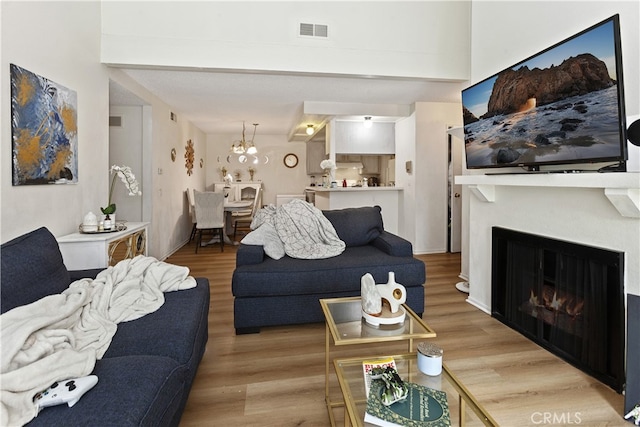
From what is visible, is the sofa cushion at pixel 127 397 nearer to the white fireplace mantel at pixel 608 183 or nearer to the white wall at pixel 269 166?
the white fireplace mantel at pixel 608 183

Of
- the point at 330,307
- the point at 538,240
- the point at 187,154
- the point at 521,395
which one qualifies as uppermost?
the point at 187,154

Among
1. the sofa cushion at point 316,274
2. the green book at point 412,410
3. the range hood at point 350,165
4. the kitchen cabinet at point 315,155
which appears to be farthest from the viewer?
the kitchen cabinet at point 315,155

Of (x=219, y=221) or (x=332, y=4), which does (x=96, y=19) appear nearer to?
(x=332, y=4)

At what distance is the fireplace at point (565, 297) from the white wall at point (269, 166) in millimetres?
6419

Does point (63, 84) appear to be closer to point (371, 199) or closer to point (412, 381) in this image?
point (412, 381)

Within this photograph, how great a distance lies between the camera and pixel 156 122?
442cm

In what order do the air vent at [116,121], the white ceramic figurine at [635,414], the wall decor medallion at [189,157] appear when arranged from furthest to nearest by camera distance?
the wall decor medallion at [189,157], the air vent at [116,121], the white ceramic figurine at [635,414]

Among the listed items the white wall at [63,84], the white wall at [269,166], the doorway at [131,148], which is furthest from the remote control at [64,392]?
the white wall at [269,166]

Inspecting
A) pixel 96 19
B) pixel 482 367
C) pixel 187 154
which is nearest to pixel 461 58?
pixel 482 367

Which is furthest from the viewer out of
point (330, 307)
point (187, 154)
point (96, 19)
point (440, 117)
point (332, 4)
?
point (187, 154)

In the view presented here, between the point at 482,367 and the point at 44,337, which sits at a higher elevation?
the point at 44,337

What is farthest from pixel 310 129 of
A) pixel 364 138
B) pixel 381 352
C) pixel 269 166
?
pixel 381 352

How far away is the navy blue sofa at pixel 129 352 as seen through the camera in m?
0.90

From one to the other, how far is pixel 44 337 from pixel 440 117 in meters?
5.14
